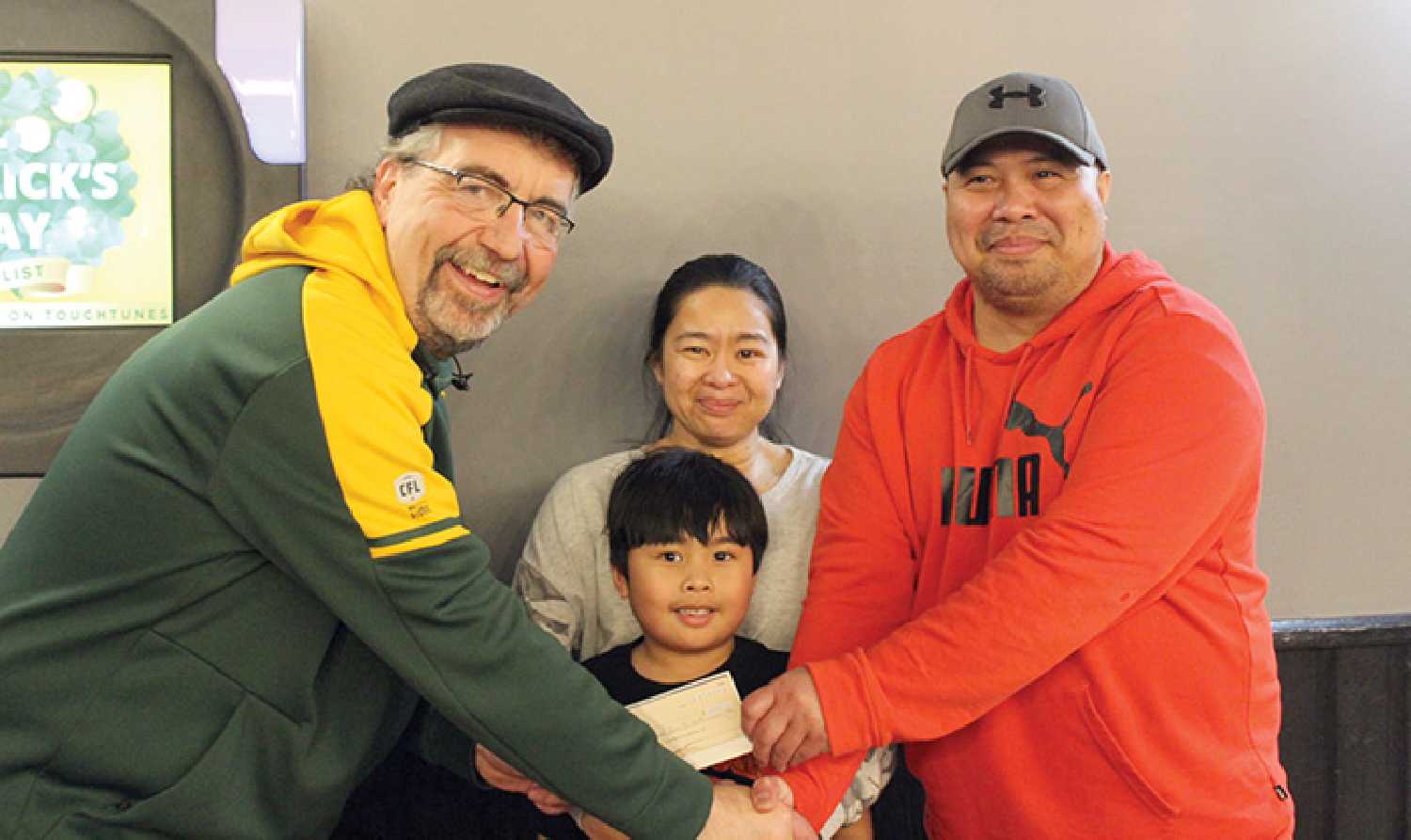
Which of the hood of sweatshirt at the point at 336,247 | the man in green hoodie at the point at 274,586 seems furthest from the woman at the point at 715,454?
the hood of sweatshirt at the point at 336,247

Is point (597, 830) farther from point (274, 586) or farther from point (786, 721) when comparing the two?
point (274, 586)

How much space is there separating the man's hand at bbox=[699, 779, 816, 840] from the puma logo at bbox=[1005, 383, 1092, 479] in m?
0.61

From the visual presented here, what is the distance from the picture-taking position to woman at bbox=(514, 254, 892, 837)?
183cm

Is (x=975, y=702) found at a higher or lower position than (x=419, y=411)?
lower

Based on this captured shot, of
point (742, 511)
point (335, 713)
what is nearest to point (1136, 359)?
point (742, 511)

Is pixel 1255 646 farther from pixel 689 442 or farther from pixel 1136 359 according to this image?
pixel 689 442

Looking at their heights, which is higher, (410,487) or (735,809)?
(410,487)

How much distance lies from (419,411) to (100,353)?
934 millimetres

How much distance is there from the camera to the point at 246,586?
1.24 meters

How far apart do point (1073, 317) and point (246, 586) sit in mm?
1178

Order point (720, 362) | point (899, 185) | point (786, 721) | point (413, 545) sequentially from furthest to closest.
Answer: point (899, 185) < point (720, 362) < point (786, 721) < point (413, 545)

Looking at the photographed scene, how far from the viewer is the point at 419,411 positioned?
130 cm

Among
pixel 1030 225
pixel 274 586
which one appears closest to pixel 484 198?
pixel 274 586

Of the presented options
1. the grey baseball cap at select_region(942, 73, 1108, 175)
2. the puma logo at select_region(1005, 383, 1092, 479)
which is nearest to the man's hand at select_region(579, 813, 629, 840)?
the puma logo at select_region(1005, 383, 1092, 479)
